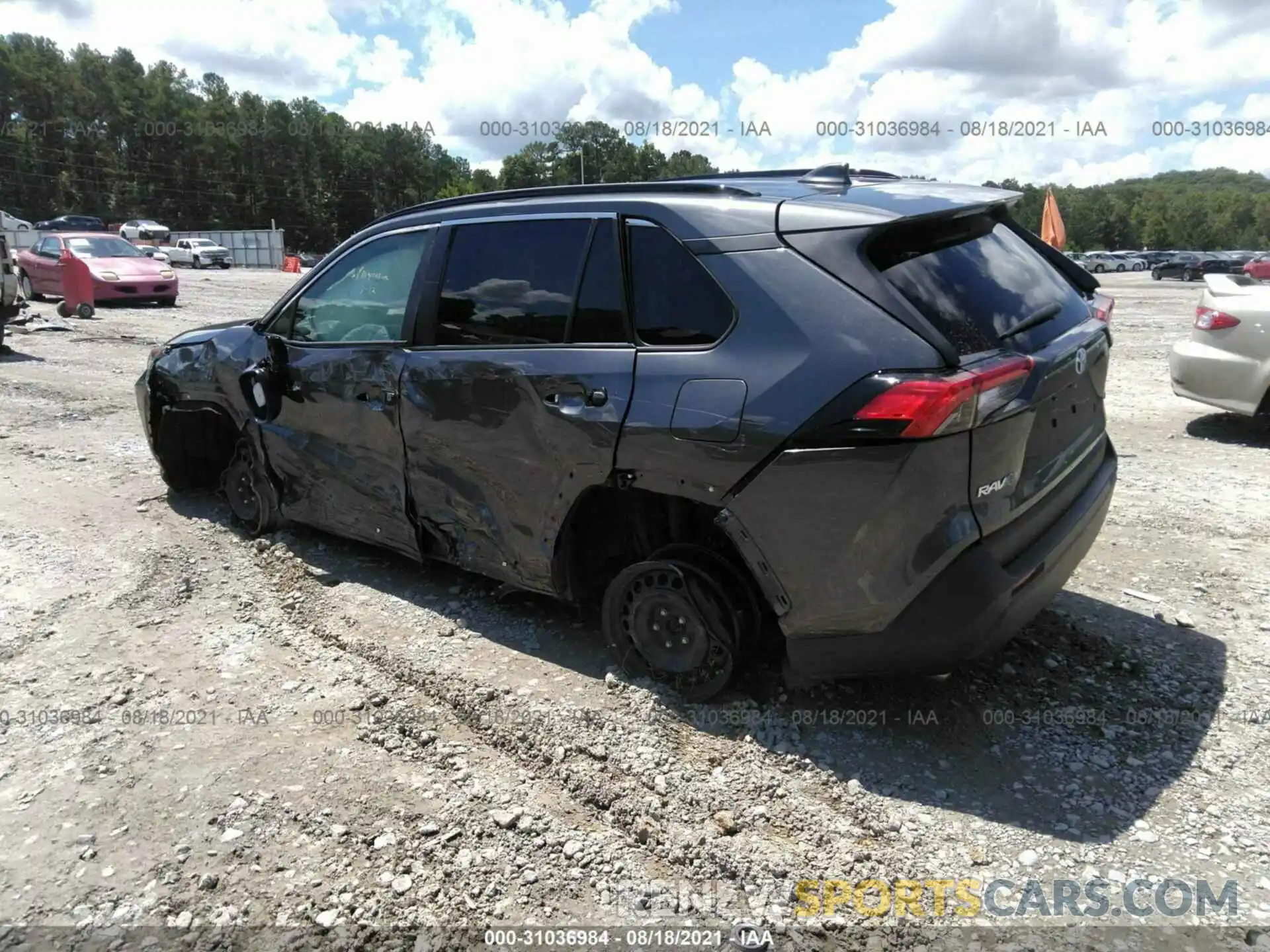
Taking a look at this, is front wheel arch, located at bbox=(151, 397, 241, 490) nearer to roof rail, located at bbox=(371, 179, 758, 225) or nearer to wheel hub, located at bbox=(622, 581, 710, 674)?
roof rail, located at bbox=(371, 179, 758, 225)

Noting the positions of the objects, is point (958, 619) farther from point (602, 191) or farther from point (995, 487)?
point (602, 191)

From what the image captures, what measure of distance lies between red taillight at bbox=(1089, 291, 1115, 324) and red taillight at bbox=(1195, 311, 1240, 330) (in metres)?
4.06

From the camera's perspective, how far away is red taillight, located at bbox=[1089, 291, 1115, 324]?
11.7 feet

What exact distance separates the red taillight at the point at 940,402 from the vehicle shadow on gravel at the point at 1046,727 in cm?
120

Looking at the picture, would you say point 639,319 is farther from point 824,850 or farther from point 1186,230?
point 1186,230

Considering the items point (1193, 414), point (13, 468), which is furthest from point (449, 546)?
point (1193, 414)

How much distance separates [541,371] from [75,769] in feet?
7.15

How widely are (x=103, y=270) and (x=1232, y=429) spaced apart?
19189mm

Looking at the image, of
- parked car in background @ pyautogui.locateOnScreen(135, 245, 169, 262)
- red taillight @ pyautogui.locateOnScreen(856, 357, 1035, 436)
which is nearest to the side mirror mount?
red taillight @ pyautogui.locateOnScreen(856, 357, 1035, 436)

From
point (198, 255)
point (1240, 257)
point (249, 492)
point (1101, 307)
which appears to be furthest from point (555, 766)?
point (1240, 257)

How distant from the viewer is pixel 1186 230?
113 m

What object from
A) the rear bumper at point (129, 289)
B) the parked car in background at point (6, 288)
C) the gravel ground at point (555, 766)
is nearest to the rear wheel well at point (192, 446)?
the gravel ground at point (555, 766)

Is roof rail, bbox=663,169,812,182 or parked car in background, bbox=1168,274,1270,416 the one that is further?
parked car in background, bbox=1168,274,1270,416

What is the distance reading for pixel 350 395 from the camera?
4.25 meters
